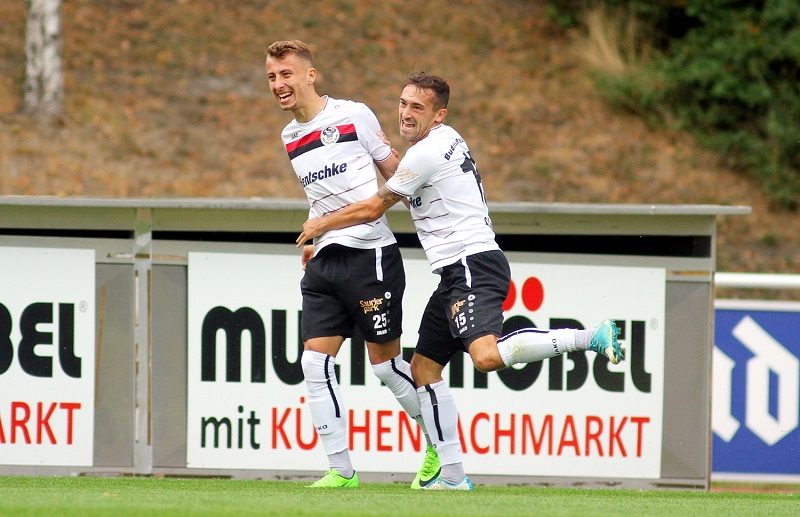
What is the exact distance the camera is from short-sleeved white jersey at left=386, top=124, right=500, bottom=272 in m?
5.99

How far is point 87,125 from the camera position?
15195 millimetres

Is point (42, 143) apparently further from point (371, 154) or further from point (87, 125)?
point (371, 154)

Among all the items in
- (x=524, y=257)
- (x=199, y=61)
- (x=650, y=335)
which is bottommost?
(x=650, y=335)

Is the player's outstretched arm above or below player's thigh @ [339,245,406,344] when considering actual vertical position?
above

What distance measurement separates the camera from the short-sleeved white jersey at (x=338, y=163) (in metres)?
6.15

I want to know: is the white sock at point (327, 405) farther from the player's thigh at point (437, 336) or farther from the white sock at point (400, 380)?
the player's thigh at point (437, 336)

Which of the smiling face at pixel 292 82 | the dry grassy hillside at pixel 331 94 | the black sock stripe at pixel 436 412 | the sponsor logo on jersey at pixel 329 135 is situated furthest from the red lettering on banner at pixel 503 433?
the dry grassy hillside at pixel 331 94

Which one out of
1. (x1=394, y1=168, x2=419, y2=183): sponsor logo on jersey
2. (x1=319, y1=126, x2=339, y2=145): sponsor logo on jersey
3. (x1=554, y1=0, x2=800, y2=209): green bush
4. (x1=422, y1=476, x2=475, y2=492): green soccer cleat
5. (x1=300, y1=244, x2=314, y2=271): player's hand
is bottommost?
(x1=422, y1=476, x2=475, y2=492): green soccer cleat

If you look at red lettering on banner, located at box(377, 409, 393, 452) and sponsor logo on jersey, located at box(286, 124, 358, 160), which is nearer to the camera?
sponsor logo on jersey, located at box(286, 124, 358, 160)

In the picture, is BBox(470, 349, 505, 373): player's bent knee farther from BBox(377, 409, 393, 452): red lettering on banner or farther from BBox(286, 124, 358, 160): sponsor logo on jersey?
BBox(377, 409, 393, 452): red lettering on banner

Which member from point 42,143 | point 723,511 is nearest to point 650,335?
point 723,511

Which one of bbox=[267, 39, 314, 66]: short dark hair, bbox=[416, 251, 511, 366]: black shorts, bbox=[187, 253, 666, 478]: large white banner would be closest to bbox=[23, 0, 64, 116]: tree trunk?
bbox=[187, 253, 666, 478]: large white banner

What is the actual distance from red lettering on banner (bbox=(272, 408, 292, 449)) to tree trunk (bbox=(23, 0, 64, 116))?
897 centimetres

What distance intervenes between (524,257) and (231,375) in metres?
1.97
